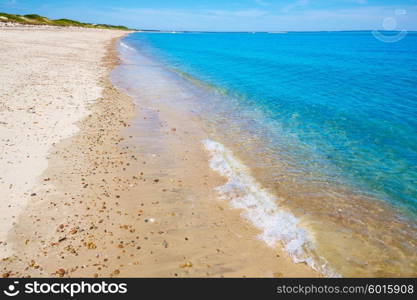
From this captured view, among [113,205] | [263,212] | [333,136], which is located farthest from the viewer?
[333,136]

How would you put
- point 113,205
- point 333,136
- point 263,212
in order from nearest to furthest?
point 113,205 → point 263,212 → point 333,136

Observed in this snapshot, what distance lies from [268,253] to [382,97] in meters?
24.5

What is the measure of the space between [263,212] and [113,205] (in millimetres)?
4627

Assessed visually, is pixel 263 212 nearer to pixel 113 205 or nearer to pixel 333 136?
pixel 113 205

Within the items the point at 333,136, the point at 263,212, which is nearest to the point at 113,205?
the point at 263,212

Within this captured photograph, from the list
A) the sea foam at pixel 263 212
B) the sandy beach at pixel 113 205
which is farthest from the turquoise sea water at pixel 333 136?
the sandy beach at pixel 113 205

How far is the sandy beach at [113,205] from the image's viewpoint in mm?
6664

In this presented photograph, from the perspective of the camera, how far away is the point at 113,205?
873cm

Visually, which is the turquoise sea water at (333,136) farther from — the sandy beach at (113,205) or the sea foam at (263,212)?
the sandy beach at (113,205)

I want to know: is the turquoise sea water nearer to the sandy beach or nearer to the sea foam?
the sea foam

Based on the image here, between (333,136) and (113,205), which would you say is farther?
(333,136)

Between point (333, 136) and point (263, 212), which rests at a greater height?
point (333, 136)

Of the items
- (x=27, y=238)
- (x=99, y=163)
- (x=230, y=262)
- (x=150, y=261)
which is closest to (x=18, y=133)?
(x=99, y=163)

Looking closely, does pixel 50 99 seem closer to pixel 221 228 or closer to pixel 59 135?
pixel 59 135
